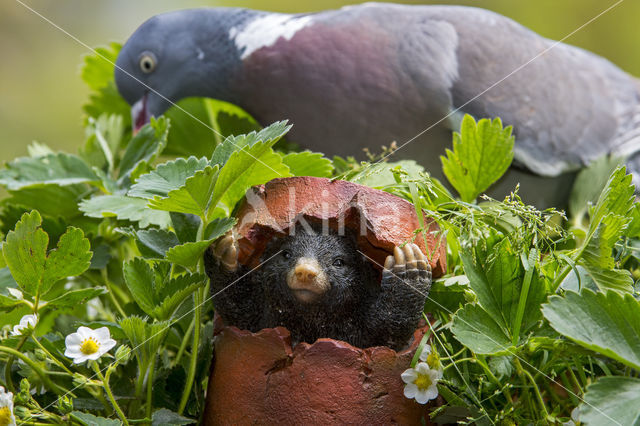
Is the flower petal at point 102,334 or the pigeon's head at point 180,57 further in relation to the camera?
the pigeon's head at point 180,57

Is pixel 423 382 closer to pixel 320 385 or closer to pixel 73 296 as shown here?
pixel 320 385

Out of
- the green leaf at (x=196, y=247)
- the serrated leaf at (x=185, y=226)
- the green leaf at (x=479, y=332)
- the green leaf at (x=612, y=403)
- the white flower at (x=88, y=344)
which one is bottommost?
the green leaf at (x=612, y=403)

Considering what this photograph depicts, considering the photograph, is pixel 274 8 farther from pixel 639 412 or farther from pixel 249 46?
pixel 639 412

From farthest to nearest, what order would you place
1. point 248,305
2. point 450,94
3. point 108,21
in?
point 108,21
point 450,94
point 248,305

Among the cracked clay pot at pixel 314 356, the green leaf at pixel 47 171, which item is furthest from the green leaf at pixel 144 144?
the cracked clay pot at pixel 314 356

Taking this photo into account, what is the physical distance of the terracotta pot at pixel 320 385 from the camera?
0.36m

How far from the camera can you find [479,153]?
1.45ft

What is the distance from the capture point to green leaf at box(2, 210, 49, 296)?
14.6 inches

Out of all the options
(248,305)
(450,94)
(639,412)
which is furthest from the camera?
(450,94)

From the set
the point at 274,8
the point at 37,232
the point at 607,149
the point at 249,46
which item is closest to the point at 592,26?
the point at 274,8

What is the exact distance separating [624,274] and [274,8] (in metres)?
1.45

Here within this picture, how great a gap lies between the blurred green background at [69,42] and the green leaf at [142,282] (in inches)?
51.1

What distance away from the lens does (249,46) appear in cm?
80

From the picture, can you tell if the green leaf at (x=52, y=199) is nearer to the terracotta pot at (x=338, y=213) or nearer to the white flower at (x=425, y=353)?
the terracotta pot at (x=338, y=213)
